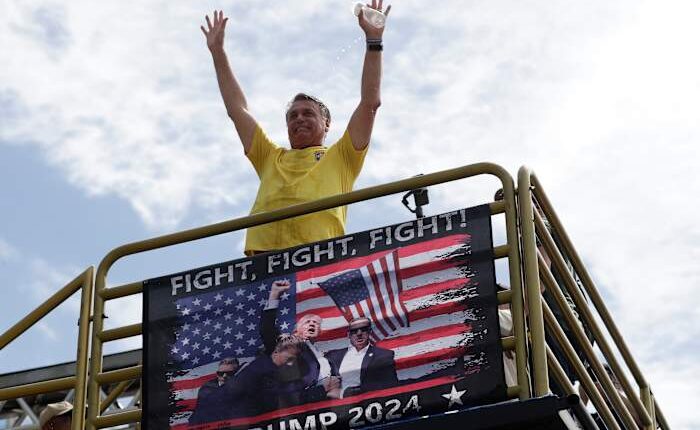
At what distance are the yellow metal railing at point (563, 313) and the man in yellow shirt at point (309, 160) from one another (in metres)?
1.32

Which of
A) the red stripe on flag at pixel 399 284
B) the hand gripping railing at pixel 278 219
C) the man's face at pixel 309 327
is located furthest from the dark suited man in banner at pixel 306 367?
the hand gripping railing at pixel 278 219

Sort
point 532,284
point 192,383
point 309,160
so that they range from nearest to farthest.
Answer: point 532,284, point 192,383, point 309,160

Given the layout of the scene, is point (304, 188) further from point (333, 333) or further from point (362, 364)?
point (362, 364)

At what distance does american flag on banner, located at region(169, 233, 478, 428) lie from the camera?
19.2 ft

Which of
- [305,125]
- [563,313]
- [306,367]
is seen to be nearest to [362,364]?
[306,367]

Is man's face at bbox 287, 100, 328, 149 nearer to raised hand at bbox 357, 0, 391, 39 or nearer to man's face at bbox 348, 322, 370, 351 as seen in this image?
raised hand at bbox 357, 0, 391, 39

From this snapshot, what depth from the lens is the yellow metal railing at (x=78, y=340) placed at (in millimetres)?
6516

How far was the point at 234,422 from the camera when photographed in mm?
6066

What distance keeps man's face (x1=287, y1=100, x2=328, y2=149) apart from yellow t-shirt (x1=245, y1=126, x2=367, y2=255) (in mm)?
75

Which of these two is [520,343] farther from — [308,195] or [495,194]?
[495,194]

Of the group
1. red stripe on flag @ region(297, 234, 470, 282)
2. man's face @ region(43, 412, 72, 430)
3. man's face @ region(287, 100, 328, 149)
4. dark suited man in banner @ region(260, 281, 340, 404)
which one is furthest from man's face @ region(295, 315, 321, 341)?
man's face @ region(43, 412, 72, 430)

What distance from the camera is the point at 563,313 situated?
6160 millimetres

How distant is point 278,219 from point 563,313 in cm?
158

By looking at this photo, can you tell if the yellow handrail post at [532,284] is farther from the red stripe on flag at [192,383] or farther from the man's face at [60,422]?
the man's face at [60,422]
